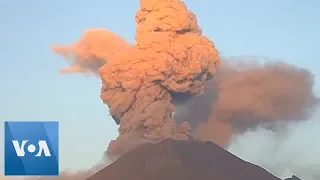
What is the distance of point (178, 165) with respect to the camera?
3142 centimetres

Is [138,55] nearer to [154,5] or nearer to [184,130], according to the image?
[154,5]

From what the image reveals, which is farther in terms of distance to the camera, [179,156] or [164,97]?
[179,156]

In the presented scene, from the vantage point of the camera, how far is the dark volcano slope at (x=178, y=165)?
2977 centimetres

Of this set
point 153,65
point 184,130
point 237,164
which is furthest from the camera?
point 237,164

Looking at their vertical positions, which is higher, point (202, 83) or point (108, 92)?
point (202, 83)

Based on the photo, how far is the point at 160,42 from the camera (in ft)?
86.6

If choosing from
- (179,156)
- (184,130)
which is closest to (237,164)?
(179,156)

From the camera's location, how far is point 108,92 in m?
27.1

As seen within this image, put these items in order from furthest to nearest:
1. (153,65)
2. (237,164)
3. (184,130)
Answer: (237,164) → (184,130) → (153,65)

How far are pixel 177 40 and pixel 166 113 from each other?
119 inches

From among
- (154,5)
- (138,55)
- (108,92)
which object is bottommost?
(108,92)

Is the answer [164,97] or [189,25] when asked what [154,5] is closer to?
[189,25]

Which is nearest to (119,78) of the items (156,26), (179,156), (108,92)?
(108,92)

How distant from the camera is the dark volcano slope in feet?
97.7
